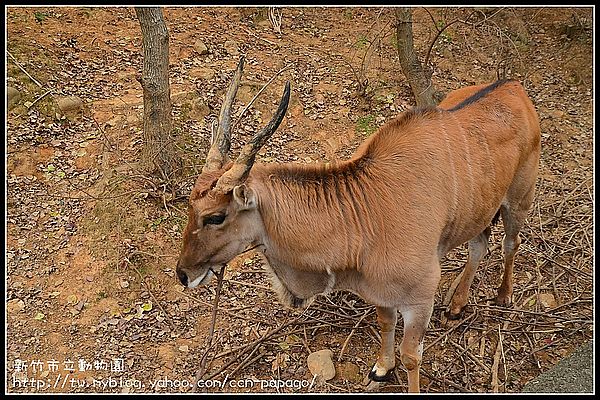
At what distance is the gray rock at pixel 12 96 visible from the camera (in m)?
6.76

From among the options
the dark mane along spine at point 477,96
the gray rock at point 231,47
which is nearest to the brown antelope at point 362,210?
the dark mane along spine at point 477,96

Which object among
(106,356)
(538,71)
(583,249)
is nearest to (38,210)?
(106,356)

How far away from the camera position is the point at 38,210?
6059 mm

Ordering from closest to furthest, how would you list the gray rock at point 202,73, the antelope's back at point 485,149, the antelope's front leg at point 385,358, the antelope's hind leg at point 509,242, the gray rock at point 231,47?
the antelope's back at point 485,149
the antelope's front leg at point 385,358
the antelope's hind leg at point 509,242
the gray rock at point 202,73
the gray rock at point 231,47

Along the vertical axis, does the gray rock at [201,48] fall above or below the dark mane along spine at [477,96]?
below

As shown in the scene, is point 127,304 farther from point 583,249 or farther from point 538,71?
point 538,71

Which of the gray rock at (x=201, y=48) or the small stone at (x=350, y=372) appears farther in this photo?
the gray rock at (x=201, y=48)

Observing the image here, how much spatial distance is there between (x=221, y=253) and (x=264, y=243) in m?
0.30

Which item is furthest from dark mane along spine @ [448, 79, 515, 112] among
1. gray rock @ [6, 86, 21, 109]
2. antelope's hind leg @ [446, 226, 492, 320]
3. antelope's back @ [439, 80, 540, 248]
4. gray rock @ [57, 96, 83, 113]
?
gray rock @ [6, 86, 21, 109]

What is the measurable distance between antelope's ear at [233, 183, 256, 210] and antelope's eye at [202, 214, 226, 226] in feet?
0.46

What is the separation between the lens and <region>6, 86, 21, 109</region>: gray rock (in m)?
6.76

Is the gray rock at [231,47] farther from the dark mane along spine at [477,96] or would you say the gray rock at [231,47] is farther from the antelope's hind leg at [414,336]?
the antelope's hind leg at [414,336]

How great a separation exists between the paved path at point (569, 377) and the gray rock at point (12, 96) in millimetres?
6006

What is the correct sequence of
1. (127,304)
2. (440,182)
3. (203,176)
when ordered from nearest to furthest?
(203,176)
(440,182)
(127,304)
